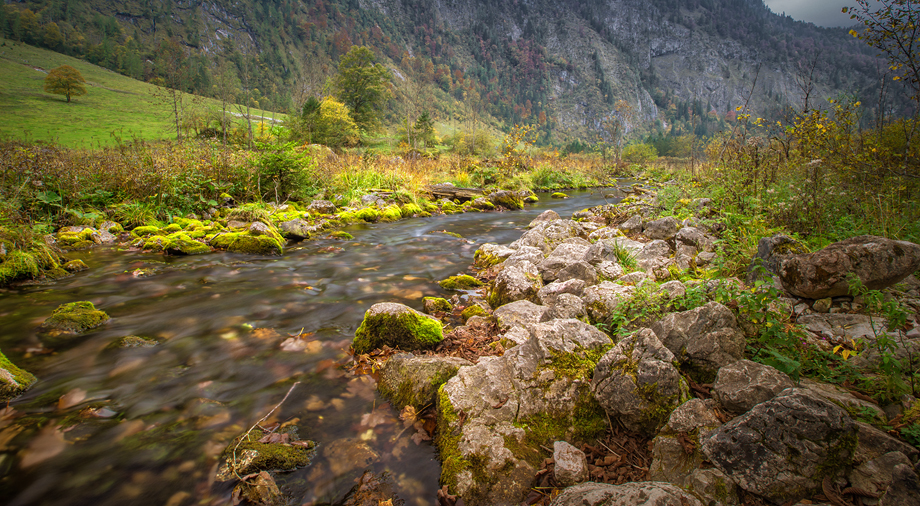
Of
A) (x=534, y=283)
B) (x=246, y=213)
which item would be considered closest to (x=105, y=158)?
(x=246, y=213)

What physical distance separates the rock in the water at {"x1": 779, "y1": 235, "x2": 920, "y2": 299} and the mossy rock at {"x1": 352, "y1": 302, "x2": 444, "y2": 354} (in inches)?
132

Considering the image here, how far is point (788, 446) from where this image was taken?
5.36 ft

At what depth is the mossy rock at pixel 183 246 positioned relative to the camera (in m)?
7.30

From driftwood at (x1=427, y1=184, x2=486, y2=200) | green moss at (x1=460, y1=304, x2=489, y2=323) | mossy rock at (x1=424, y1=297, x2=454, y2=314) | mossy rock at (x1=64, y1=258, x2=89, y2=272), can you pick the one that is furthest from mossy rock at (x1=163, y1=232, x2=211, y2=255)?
driftwood at (x1=427, y1=184, x2=486, y2=200)

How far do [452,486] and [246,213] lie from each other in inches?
381

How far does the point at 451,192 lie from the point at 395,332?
1378cm

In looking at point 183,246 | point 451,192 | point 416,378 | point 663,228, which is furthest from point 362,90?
point 416,378

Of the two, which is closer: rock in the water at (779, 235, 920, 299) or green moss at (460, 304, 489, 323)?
rock in the water at (779, 235, 920, 299)

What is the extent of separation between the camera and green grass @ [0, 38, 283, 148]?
1103 inches

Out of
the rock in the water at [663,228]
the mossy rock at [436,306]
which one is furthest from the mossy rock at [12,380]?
the rock in the water at [663,228]

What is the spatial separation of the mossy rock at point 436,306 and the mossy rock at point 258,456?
7.98 ft

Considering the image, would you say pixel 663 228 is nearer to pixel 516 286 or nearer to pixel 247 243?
pixel 516 286

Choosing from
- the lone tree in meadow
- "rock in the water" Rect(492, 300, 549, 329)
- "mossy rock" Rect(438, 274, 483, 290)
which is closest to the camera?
"rock in the water" Rect(492, 300, 549, 329)

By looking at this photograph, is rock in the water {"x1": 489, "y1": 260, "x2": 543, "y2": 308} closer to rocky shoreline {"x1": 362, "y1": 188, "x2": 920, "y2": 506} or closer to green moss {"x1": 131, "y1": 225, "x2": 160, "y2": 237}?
rocky shoreline {"x1": 362, "y1": 188, "x2": 920, "y2": 506}
